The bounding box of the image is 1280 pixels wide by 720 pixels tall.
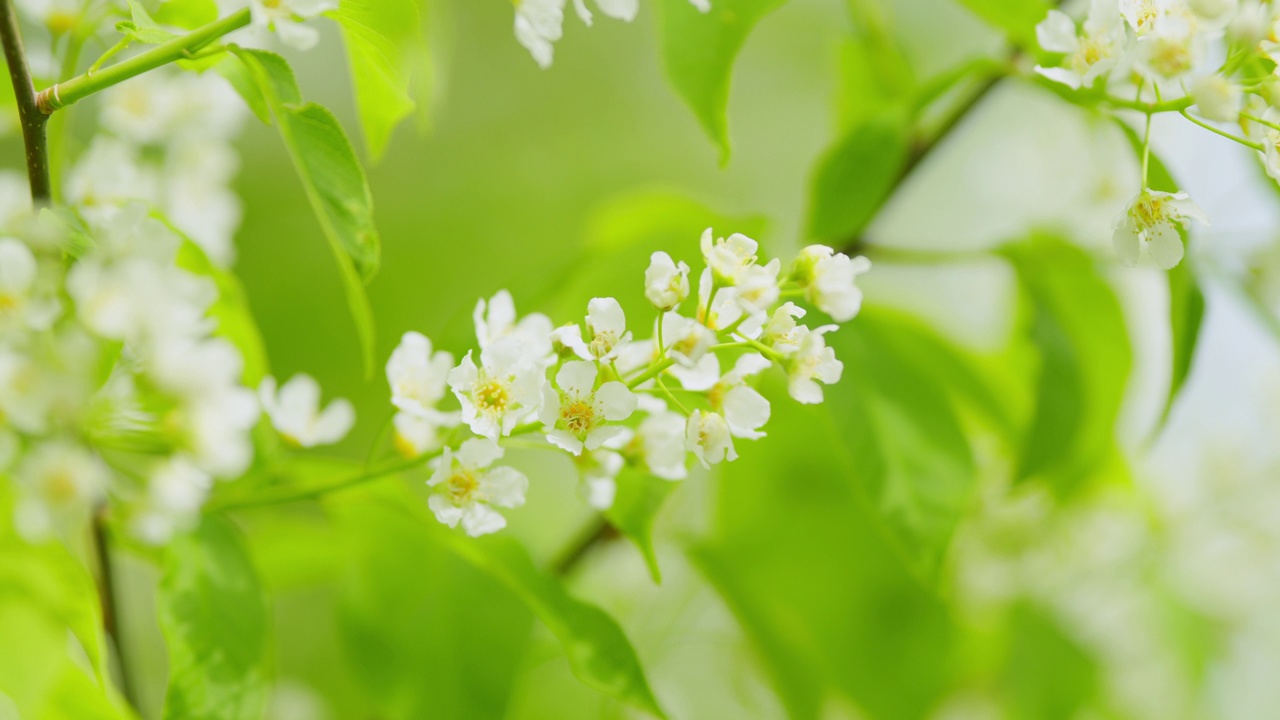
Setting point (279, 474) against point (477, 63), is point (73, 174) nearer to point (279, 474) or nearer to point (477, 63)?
point (279, 474)

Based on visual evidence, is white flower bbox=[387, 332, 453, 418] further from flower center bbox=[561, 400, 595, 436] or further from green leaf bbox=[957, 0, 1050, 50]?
green leaf bbox=[957, 0, 1050, 50]

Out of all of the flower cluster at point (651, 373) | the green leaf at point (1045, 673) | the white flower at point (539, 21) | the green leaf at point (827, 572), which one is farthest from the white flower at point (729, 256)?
the green leaf at point (1045, 673)

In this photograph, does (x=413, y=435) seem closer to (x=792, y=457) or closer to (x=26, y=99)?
(x=26, y=99)

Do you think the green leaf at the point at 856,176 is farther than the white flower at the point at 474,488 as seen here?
Yes

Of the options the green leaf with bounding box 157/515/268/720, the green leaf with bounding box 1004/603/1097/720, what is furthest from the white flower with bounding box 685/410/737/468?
the green leaf with bounding box 1004/603/1097/720

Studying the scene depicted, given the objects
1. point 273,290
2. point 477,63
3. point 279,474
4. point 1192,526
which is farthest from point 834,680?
point 477,63

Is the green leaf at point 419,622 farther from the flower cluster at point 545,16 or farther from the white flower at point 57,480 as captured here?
the flower cluster at point 545,16
